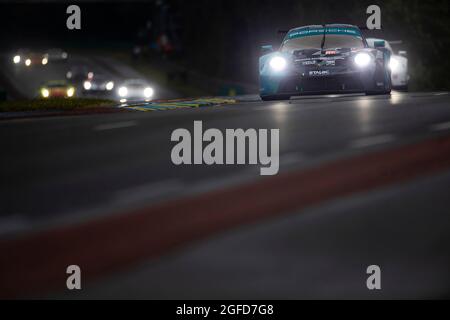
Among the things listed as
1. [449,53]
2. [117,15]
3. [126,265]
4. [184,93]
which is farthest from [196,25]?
[126,265]

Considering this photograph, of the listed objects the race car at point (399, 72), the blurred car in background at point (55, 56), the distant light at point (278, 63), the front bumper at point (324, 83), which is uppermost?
the blurred car in background at point (55, 56)

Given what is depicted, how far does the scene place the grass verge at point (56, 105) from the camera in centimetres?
1731

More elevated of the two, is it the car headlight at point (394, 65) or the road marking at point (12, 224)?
the car headlight at point (394, 65)

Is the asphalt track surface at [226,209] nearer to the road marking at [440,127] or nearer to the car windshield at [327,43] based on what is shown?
the road marking at [440,127]

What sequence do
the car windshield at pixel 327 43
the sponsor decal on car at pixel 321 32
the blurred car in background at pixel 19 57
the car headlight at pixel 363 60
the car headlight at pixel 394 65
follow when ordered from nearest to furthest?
the car headlight at pixel 363 60 → the sponsor decal on car at pixel 321 32 → the car windshield at pixel 327 43 → the car headlight at pixel 394 65 → the blurred car in background at pixel 19 57

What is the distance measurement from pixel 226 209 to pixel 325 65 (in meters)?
1.79

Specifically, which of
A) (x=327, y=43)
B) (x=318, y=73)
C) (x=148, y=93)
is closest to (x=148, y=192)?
(x=318, y=73)

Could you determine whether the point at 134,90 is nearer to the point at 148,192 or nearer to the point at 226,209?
the point at 148,192

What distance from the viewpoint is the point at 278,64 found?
33.5 ft

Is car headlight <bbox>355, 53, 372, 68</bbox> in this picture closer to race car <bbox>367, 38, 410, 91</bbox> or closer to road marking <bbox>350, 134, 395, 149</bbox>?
race car <bbox>367, 38, 410, 91</bbox>

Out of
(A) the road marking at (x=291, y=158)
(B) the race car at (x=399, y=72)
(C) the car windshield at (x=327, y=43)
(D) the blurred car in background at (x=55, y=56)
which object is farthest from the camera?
(D) the blurred car in background at (x=55, y=56)

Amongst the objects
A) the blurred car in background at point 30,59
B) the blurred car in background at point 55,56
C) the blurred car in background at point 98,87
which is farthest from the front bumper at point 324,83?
the blurred car in background at point 55,56

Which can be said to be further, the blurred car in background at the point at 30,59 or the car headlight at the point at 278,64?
the blurred car in background at the point at 30,59

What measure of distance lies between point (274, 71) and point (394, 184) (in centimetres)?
247
